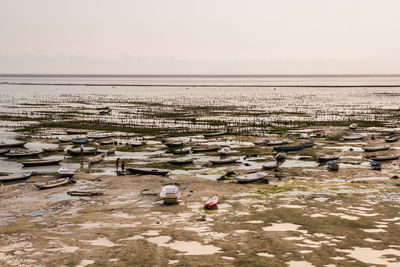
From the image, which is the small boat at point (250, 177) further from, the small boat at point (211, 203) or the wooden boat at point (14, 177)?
the wooden boat at point (14, 177)

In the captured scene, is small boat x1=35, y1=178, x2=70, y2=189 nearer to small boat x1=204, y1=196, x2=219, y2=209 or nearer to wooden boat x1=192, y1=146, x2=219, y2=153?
small boat x1=204, y1=196, x2=219, y2=209

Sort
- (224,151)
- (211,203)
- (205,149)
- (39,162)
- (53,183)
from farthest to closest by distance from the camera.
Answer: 1. (205,149)
2. (224,151)
3. (39,162)
4. (53,183)
5. (211,203)

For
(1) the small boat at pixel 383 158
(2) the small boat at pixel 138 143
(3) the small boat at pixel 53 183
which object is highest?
(2) the small boat at pixel 138 143

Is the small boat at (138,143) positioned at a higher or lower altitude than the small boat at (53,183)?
higher

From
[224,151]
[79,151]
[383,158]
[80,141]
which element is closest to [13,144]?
[80,141]

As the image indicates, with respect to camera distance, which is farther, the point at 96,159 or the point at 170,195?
the point at 96,159

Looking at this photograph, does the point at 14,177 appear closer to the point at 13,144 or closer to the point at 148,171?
the point at 148,171

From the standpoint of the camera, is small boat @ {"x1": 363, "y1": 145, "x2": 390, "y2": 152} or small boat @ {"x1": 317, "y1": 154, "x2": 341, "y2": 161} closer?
small boat @ {"x1": 317, "y1": 154, "x2": 341, "y2": 161}

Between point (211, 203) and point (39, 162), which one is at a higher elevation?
point (39, 162)

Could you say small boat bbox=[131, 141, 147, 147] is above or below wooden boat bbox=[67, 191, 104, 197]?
above

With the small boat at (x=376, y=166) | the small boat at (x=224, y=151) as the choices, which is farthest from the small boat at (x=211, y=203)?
the small boat at (x=376, y=166)

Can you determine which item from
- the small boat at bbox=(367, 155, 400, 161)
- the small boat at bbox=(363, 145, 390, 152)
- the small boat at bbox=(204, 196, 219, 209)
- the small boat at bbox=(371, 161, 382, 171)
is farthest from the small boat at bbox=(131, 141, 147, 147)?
the small boat at bbox=(371, 161, 382, 171)

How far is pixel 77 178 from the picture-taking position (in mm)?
38188

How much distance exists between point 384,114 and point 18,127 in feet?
233
